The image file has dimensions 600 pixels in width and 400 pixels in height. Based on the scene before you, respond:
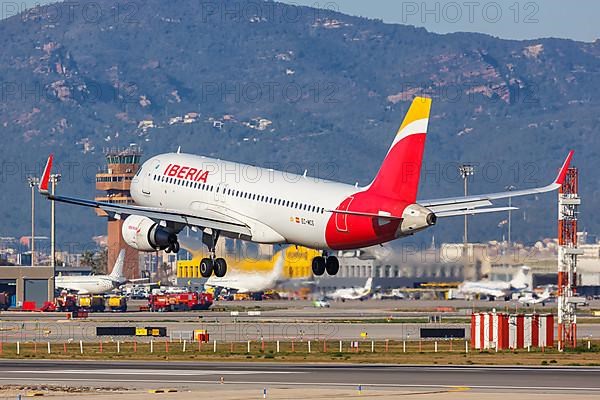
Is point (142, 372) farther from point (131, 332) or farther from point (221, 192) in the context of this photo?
point (131, 332)

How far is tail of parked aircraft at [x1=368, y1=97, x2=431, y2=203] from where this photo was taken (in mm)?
84250

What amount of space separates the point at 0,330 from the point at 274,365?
51.1 metres

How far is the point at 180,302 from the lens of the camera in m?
177

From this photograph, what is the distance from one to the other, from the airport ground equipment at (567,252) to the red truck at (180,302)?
8178cm

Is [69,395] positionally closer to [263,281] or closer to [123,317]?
[263,281]

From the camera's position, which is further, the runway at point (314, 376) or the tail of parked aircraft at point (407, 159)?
the tail of parked aircraft at point (407, 159)

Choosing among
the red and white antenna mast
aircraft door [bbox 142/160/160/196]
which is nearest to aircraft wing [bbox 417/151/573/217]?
the red and white antenna mast

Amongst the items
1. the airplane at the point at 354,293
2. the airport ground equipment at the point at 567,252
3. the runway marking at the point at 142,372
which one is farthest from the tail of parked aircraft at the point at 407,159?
the airplane at the point at 354,293

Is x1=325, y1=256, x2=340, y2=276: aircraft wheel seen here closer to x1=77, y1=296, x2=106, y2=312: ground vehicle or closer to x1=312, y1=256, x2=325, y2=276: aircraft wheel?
x1=312, y1=256, x2=325, y2=276: aircraft wheel

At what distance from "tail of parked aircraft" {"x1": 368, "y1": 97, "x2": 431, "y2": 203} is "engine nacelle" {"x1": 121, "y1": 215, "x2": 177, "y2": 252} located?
53.9 ft

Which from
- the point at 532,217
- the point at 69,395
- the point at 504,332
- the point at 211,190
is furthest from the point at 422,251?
the point at 69,395

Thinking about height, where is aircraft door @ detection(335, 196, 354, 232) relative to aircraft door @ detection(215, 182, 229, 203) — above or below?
below

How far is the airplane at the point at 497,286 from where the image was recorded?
4385 inches

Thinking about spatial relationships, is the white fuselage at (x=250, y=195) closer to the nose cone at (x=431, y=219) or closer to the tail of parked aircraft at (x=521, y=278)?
the nose cone at (x=431, y=219)
